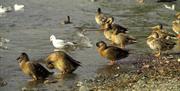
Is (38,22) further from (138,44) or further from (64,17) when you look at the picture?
(138,44)

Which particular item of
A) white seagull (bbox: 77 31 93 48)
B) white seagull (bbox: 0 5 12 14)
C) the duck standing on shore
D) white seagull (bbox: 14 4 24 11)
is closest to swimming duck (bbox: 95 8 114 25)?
the duck standing on shore

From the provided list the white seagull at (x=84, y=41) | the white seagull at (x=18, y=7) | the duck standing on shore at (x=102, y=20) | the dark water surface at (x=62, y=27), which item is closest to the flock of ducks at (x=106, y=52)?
the dark water surface at (x=62, y=27)

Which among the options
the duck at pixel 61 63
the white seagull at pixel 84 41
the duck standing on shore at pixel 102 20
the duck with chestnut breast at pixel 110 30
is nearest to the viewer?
the duck at pixel 61 63

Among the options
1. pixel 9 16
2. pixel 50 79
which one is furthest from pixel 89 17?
pixel 50 79

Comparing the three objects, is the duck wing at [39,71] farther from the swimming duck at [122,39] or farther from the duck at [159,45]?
the swimming duck at [122,39]

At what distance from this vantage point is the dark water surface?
1371 cm

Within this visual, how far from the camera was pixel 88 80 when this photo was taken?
12727 mm

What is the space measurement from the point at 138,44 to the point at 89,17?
6.44m

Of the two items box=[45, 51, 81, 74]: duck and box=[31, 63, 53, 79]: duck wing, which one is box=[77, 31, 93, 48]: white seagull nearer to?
box=[45, 51, 81, 74]: duck

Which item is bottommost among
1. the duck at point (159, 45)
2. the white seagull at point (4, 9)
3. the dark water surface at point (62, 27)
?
the dark water surface at point (62, 27)

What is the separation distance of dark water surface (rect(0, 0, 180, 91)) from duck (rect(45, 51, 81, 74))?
234mm

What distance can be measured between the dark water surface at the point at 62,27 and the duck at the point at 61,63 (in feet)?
0.77

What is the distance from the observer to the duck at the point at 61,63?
43.8ft

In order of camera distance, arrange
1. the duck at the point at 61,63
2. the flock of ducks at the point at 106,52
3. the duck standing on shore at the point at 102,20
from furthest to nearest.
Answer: the duck standing on shore at the point at 102,20, the duck at the point at 61,63, the flock of ducks at the point at 106,52
